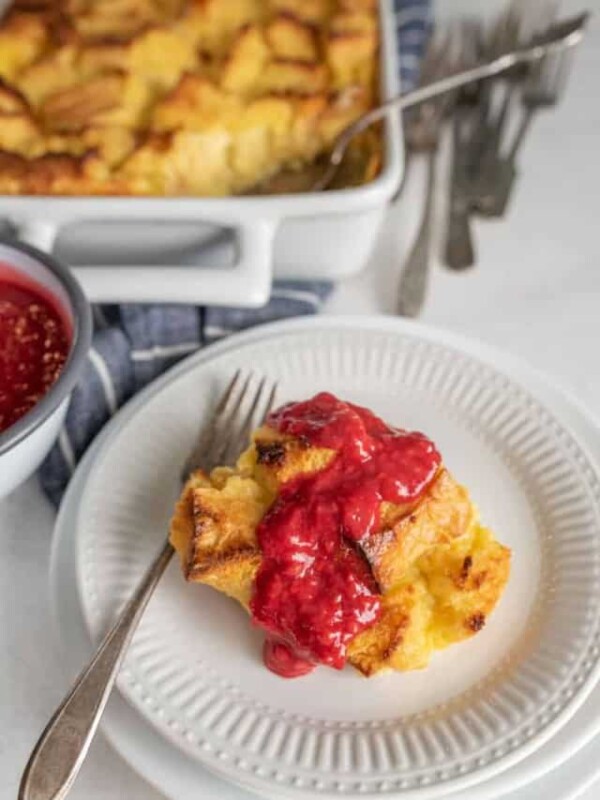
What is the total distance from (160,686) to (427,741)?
0.77ft

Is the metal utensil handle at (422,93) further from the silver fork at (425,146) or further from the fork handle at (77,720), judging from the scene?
the fork handle at (77,720)

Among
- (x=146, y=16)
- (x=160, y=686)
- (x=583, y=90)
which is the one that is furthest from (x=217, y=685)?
(x=583, y=90)

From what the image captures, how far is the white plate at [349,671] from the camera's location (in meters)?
0.87

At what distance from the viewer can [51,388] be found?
99 cm

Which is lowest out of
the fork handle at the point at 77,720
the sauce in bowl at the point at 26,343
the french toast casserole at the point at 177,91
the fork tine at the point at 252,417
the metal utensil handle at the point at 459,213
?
the fork handle at the point at 77,720

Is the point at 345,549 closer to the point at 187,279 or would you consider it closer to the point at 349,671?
the point at 349,671

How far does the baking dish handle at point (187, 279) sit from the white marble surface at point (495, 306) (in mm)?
197

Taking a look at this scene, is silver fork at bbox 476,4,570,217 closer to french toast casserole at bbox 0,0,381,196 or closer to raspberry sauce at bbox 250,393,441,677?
french toast casserole at bbox 0,0,381,196

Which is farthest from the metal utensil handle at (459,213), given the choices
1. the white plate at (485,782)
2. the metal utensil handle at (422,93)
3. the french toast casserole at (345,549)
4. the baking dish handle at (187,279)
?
the white plate at (485,782)

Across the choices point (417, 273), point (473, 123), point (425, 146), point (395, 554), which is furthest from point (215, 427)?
point (473, 123)

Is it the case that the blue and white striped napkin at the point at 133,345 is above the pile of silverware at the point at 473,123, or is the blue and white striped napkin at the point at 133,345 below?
below

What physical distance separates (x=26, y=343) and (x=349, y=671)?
46 cm

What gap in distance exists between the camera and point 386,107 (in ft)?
4.23

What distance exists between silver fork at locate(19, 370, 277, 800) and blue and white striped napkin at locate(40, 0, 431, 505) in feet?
0.44
